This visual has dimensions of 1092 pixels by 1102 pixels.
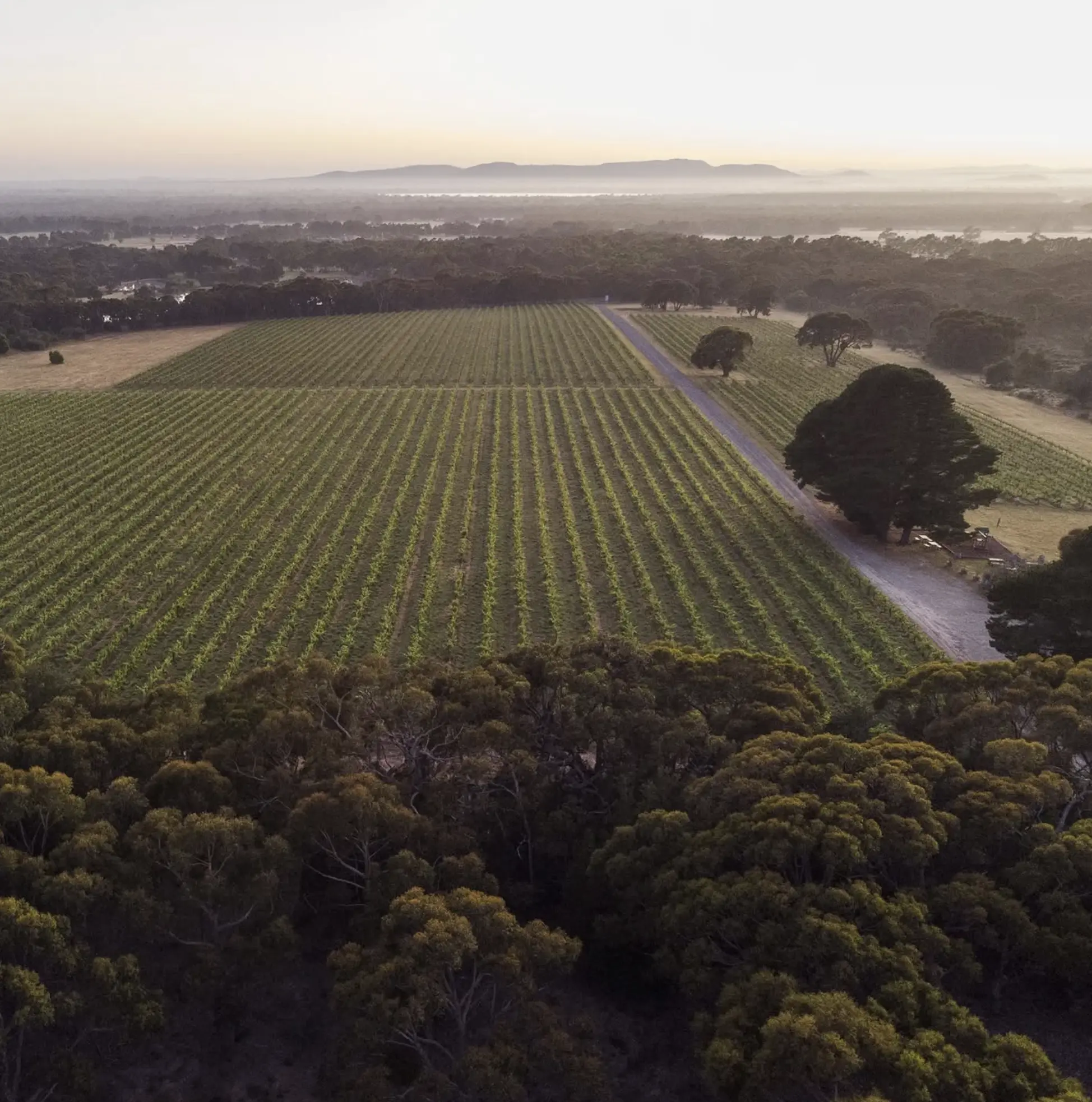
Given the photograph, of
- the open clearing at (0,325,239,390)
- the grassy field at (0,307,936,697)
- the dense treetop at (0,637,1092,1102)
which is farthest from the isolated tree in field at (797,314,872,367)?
the open clearing at (0,325,239,390)

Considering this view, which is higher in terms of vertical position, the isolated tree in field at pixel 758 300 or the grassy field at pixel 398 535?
the isolated tree in field at pixel 758 300

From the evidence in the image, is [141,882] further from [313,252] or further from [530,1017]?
[313,252]

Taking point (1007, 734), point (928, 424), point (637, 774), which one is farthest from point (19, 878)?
point (928, 424)

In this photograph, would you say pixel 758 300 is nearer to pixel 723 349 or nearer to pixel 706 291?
pixel 706 291

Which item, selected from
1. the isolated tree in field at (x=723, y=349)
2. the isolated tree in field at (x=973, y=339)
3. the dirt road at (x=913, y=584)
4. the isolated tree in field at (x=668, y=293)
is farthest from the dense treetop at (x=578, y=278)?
the dirt road at (x=913, y=584)

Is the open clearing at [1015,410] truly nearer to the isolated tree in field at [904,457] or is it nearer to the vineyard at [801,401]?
the vineyard at [801,401]

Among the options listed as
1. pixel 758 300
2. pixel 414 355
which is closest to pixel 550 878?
pixel 414 355
